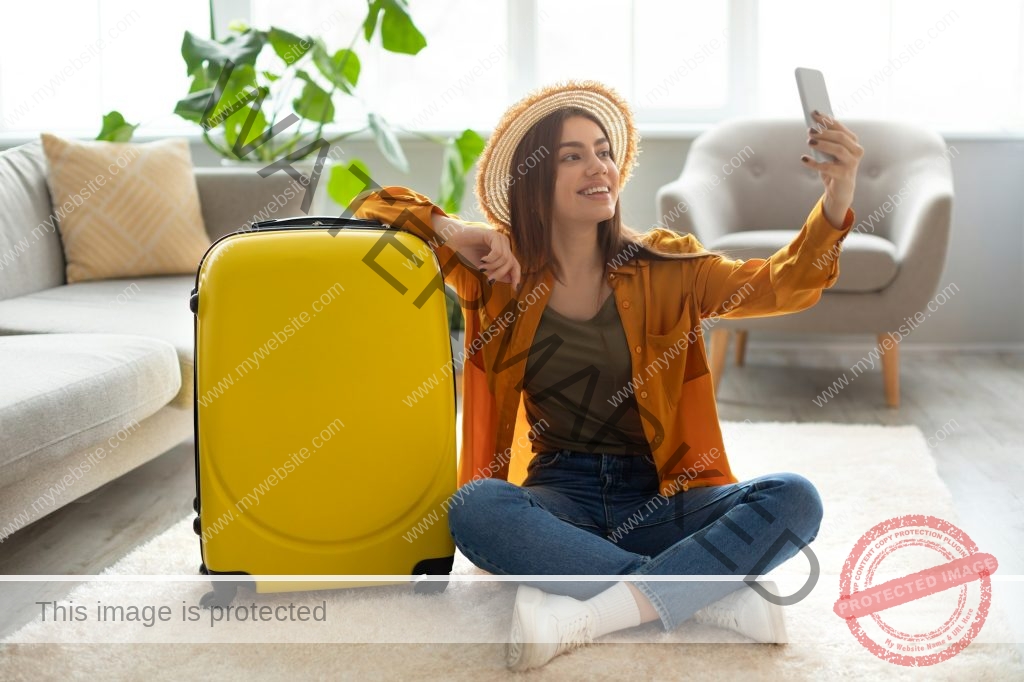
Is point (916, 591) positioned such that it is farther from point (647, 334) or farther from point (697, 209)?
point (697, 209)

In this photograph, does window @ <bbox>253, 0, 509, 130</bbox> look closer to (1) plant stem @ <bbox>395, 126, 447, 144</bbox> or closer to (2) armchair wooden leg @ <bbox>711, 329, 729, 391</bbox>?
(1) plant stem @ <bbox>395, 126, 447, 144</bbox>

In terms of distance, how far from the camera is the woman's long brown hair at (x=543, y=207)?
1.72 meters

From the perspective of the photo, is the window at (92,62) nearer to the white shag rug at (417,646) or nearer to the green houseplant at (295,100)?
the green houseplant at (295,100)

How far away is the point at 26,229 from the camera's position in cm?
279

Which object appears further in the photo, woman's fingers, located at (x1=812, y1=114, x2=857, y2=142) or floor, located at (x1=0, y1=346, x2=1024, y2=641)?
floor, located at (x1=0, y1=346, x2=1024, y2=641)

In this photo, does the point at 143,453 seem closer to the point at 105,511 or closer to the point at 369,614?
the point at 105,511

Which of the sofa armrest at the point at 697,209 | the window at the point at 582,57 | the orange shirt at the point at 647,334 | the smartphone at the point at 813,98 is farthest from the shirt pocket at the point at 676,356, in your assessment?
the window at the point at 582,57

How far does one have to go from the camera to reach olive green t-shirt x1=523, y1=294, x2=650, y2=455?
66.7 inches

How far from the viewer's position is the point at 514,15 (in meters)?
3.78

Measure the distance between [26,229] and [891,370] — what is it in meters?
2.42

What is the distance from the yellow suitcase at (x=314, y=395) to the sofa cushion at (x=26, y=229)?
4.44 feet

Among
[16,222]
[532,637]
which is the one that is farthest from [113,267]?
[532,637]

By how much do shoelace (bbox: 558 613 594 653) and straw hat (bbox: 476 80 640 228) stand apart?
0.69 meters

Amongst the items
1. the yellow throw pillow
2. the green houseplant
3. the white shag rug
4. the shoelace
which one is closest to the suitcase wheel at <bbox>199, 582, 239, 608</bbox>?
the white shag rug
